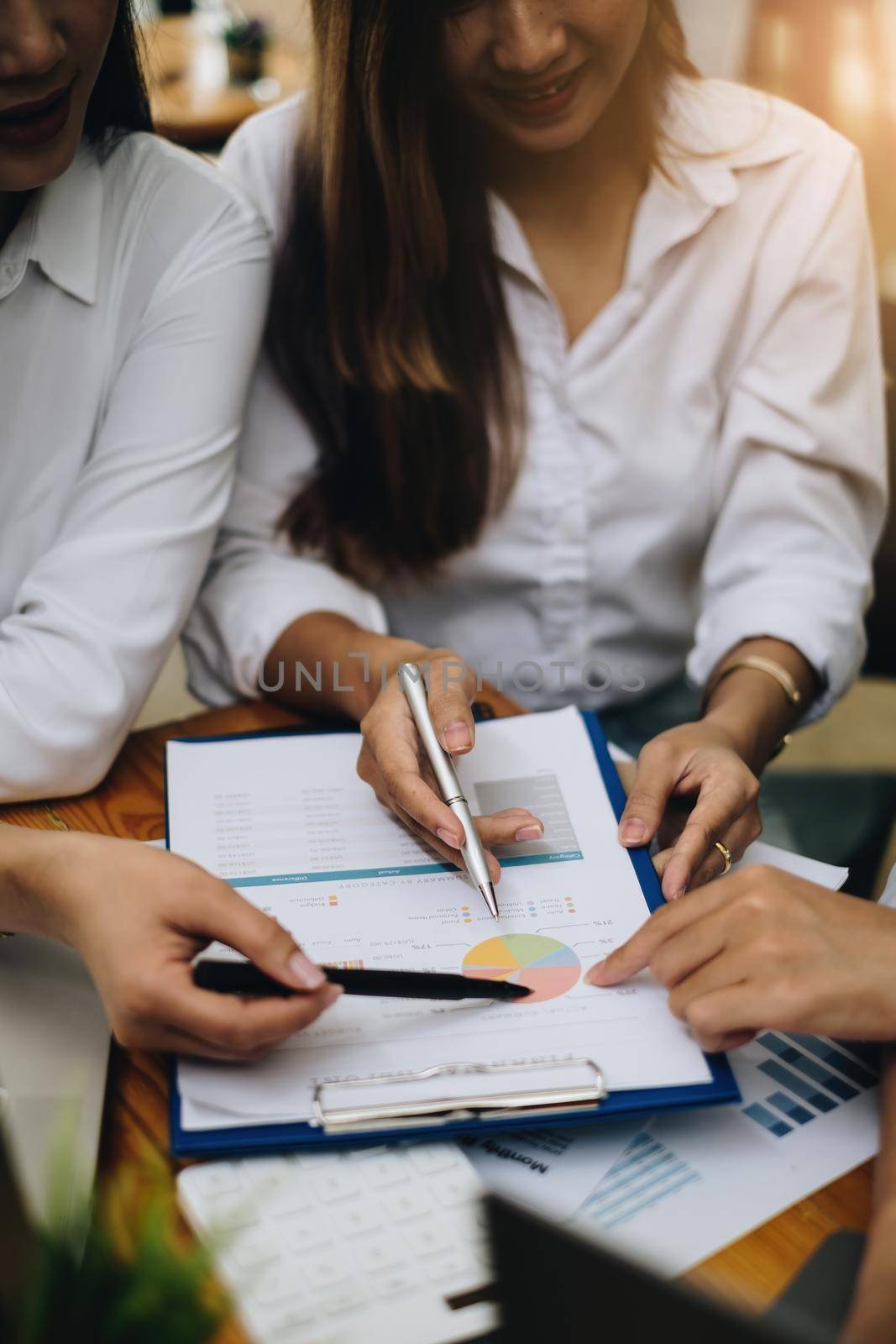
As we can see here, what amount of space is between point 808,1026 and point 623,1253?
272 mm

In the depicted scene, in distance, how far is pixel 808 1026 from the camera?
0.56m

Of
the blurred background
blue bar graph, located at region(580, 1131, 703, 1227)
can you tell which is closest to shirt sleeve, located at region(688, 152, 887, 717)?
blue bar graph, located at region(580, 1131, 703, 1227)

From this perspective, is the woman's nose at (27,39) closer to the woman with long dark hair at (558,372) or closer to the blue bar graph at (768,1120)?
the woman with long dark hair at (558,372)

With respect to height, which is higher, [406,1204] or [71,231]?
[71,231]

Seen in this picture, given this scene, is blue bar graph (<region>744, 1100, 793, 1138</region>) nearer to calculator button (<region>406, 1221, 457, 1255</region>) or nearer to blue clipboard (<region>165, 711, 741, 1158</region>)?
blue clipboard (<region>165, 711, 741, 1158</region>)

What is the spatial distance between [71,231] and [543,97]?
14.7 inches

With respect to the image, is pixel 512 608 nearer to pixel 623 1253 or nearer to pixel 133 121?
pixel 133 121

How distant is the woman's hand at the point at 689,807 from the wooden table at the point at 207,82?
2015 millimetres

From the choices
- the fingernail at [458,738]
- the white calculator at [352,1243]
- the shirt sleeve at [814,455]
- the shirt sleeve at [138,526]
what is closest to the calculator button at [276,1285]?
the white calculator at [352,1243]

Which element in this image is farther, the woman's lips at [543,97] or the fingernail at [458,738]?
the woman's lips at [543,97]

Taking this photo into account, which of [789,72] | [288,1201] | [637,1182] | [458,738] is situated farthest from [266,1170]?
[789,72]

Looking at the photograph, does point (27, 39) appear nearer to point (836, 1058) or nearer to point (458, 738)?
point (458, 738)

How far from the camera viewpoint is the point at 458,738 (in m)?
0.73

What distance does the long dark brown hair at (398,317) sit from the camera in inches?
37.6
